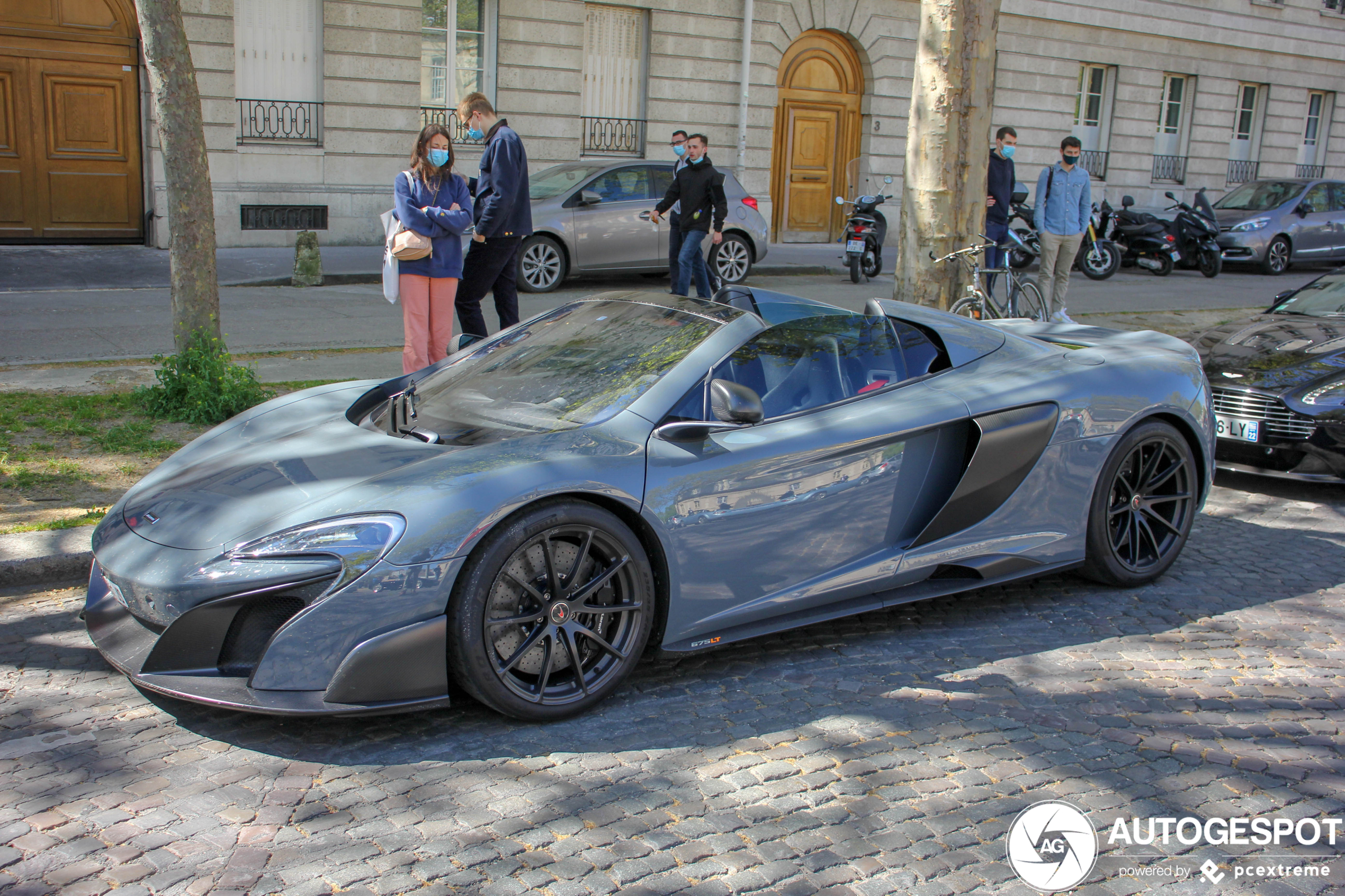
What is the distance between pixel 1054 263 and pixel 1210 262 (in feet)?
32.9

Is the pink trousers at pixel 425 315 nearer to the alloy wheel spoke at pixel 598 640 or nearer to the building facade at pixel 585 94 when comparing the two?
the alloy wheel spoke at pixel 598 640

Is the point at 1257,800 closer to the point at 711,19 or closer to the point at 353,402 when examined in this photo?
the point at 353,402

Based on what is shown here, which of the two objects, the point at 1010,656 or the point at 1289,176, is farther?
the point at 1289,176

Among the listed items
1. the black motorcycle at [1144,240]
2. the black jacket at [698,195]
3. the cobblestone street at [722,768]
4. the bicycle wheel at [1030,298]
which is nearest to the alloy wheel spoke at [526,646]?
the cobblestone street at [722,768]

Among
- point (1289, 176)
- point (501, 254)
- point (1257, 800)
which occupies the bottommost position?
point (1257, 800)

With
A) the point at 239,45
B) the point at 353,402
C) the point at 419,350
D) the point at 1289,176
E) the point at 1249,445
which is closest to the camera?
the point at 353,402

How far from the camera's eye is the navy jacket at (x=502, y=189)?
8078 mm

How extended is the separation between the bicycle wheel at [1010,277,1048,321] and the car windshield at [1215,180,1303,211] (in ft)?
41.8

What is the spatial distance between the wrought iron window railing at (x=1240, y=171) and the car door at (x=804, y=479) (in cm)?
2895

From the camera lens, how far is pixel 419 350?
755 cm

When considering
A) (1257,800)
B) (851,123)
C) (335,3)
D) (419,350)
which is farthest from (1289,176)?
(1257,800)

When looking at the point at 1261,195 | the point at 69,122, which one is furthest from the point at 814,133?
the point at 69,122

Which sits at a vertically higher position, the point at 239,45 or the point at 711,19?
the point at 711,19

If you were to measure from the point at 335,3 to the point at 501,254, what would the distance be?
11049 mm
